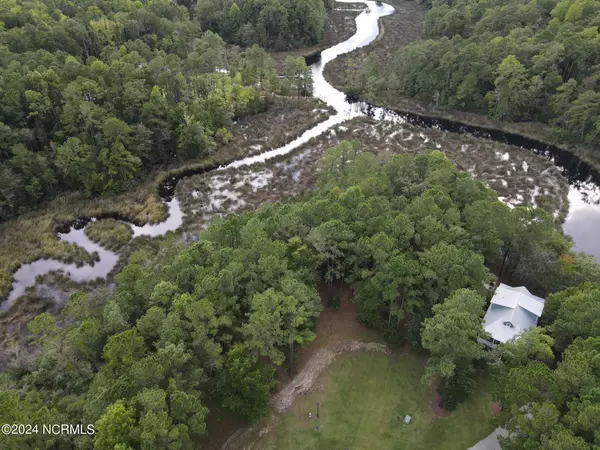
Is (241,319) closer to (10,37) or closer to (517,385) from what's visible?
(517,385)

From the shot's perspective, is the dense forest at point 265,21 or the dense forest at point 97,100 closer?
the dense forest at point 97,100

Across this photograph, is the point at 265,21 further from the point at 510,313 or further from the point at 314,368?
the point at 314,368

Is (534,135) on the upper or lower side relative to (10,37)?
lower

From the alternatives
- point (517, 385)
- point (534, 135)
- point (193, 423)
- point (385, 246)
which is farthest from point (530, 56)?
point (193, 423)

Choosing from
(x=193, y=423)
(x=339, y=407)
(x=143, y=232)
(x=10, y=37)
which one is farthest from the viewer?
(x=10, y=37)

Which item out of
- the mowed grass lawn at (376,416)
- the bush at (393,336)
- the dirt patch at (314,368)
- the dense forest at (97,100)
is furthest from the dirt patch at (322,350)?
the dense forest at (97,100)

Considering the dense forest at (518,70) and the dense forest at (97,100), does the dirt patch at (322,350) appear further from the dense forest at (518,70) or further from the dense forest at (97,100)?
the dense forest at (518,70)

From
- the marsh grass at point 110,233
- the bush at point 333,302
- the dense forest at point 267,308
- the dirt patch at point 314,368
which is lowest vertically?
the marsh grass at point 110,233
